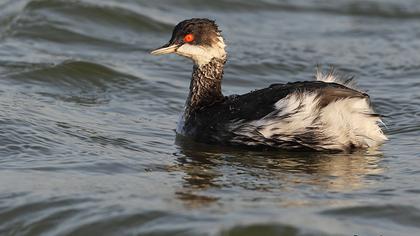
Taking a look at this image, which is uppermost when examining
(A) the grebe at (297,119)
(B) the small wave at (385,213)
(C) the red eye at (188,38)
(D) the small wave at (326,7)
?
(D) the small wave at (326,7)

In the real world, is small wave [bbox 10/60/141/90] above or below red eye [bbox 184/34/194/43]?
below

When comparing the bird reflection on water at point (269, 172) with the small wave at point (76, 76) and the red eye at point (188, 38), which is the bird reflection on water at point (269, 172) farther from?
the small wave at point (76, 76)

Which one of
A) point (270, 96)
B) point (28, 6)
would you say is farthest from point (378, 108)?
point (28, 6)

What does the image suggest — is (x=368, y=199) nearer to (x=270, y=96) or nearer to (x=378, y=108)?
(x=270, y=96)

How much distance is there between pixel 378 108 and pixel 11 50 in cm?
453

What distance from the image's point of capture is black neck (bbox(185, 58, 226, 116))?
9.30m

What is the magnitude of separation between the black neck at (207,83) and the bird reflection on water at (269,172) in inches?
20.6

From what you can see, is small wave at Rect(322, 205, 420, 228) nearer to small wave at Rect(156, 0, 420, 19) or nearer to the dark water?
the dark water

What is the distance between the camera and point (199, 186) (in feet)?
23.6

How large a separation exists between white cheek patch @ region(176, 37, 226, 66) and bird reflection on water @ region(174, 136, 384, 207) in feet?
2.75

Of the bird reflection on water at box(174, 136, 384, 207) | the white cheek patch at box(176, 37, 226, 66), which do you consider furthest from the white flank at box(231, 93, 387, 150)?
the white cheek patch at box(176, 37, 226, 66)

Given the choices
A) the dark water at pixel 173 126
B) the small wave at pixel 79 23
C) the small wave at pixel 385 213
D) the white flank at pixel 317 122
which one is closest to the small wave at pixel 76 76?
the dark water at pixel 173 126

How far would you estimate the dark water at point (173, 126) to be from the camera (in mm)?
6340

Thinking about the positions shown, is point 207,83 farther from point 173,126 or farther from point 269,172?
point 269,172
